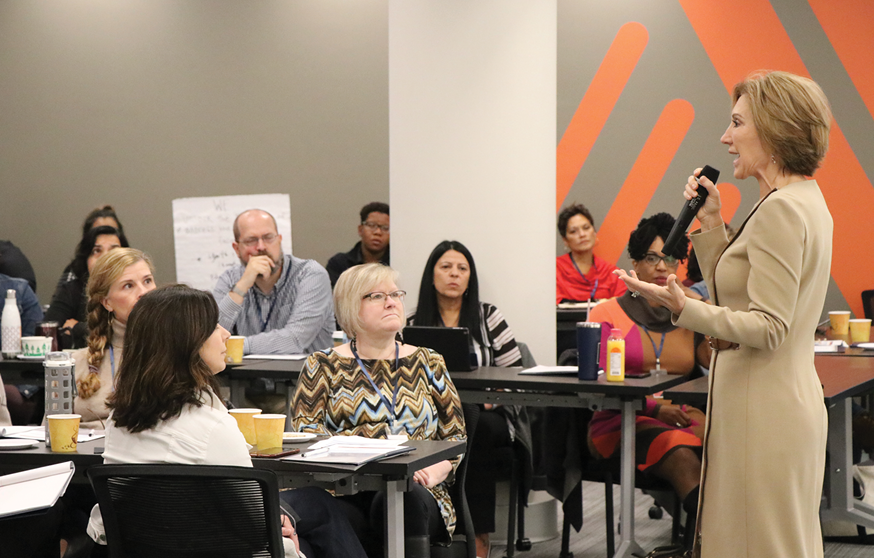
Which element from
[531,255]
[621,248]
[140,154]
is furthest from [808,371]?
[140,154]

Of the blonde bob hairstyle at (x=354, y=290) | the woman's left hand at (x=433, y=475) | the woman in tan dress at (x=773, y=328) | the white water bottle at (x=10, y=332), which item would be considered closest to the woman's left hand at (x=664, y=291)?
the woman in tan dress at (x=773, y=328)

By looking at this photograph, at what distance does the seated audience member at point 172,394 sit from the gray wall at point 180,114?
5.32m

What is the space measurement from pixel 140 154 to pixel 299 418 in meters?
5.57

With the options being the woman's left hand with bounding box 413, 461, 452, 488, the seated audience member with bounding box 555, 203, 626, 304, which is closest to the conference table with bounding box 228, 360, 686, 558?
the woman's left hand with bounding box 413, 461, 452, 488

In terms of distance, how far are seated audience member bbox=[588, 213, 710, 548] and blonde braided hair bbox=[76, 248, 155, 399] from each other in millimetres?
1827

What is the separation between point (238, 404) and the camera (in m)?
4.04

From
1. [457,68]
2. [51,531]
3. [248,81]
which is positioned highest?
[248,81]

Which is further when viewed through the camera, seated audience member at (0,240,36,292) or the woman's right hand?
seated audience member at (0,240,36,292)

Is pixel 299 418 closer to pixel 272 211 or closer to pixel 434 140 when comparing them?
pixel 434 140

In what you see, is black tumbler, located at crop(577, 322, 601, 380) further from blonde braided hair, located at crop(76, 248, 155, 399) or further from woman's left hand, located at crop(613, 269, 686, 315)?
blonde braided hair, located at crop(76, 248, 155, 399)

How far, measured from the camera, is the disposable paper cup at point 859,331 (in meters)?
4.66

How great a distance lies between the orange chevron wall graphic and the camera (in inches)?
259

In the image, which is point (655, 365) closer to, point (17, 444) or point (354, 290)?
point (354, 290)

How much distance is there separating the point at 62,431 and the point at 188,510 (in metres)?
0.70
